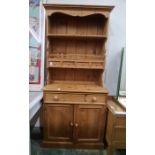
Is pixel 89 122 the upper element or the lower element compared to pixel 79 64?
lower

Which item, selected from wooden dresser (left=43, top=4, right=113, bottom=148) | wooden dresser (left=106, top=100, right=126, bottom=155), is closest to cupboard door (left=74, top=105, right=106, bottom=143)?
wooden dresser (left=43, top=4, right=113, bottom=148)

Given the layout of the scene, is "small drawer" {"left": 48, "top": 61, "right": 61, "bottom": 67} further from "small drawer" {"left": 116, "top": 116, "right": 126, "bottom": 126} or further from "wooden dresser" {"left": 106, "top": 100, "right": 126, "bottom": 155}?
"small drawer" {"left": 116, "top": 116, "right": 126, "bottom": 126}

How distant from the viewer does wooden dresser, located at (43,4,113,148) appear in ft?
5.58

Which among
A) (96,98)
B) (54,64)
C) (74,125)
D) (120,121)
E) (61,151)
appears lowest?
(61,151)

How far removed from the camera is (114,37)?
6.41 feet

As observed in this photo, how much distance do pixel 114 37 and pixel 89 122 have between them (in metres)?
1.09

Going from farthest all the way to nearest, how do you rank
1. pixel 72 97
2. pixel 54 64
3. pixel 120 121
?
pixel 54 64 → pixel 72 97 → pixel 120 121

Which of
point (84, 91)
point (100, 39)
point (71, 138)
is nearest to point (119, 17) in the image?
point (100, 39)

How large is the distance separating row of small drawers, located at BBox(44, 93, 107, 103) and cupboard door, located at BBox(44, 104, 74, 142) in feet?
0.23

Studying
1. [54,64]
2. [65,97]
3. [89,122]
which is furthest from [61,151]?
[54,64]

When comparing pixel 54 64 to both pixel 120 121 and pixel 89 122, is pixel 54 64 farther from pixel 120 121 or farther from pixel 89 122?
pixel 120 121
